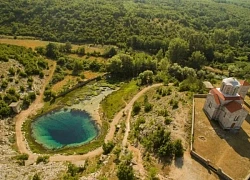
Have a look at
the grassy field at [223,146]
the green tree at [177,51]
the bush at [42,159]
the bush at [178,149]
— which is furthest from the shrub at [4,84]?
the green tree at [177,51]

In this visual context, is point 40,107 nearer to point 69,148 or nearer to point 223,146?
point 69,148

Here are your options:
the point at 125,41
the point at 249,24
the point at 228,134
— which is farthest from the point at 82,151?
the point at 249,24

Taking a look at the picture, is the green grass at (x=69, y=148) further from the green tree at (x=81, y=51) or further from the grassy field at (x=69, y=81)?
the green tree at (x=81, y=51)

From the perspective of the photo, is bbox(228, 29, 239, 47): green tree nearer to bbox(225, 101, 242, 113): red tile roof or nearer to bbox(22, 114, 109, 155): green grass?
bbox(225, 101, 242, 113): red tile roof

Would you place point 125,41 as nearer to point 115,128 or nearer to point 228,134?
point 115,128

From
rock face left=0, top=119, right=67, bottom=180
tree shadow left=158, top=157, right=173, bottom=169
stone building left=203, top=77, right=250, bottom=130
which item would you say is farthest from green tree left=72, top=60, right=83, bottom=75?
tree shadow left=158, top=157, right=173, bottom=169

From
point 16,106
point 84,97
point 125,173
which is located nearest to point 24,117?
point 16,106

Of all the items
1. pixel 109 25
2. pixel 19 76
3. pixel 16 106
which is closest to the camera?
pixel 16 106
